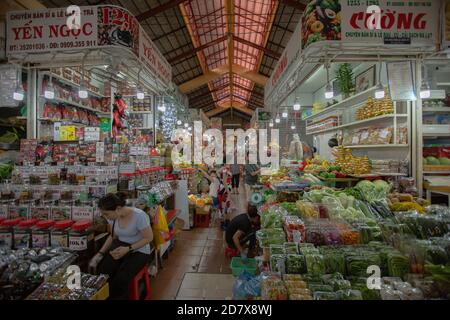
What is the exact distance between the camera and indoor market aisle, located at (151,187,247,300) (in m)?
3.38

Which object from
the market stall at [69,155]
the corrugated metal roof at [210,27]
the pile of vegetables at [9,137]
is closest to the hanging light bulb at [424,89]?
the market stall at [69,155]

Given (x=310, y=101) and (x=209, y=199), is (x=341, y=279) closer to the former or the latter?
(x=209, y=199)

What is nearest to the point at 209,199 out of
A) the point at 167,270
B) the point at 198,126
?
the point at 167,270

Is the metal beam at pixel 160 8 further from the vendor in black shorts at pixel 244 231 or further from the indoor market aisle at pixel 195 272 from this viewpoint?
the vendor in black shorts at pixel 244 231

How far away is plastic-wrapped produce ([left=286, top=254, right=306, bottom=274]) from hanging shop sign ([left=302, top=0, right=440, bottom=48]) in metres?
2.96

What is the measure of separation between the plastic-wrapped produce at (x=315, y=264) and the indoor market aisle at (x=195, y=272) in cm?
112

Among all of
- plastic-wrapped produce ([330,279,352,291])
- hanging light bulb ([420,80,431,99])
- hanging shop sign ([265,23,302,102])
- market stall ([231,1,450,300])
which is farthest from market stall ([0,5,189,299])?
hanging light bulb ([420,80,431,99])

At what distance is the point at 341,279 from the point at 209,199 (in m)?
5.34

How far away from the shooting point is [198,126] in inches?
667

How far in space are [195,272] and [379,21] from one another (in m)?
4.24

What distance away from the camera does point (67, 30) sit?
4027 millimetres

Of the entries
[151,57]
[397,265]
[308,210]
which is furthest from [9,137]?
[397,265]

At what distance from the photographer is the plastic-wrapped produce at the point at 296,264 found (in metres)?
2.07
